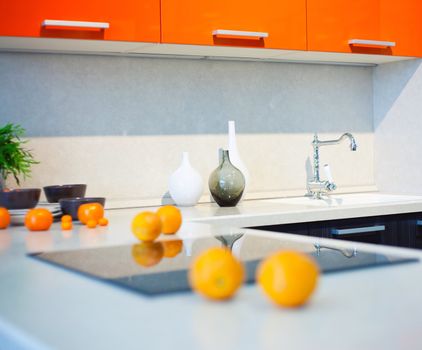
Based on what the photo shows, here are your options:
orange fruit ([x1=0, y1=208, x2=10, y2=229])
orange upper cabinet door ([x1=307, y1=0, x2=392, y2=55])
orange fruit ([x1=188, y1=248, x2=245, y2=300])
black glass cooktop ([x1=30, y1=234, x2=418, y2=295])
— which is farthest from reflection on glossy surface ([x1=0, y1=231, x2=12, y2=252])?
orange upper cabinet door ([x1=307, y1=0, x2=392, y2=55])

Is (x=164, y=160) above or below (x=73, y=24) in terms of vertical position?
below

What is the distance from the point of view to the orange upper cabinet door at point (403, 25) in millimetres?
3385

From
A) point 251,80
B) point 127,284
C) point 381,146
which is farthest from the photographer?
point 381,146

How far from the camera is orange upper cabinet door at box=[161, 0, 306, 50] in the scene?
2844mm

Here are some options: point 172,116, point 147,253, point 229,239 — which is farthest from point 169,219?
point 172,116

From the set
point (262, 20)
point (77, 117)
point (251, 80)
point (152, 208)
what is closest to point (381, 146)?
point (251, 80)

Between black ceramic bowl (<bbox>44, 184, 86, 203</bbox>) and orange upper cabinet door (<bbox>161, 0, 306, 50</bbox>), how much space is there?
665 mm

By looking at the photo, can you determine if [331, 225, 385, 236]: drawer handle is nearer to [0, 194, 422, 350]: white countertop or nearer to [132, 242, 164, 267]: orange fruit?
[132, 242, 164, 267]: orange fruit

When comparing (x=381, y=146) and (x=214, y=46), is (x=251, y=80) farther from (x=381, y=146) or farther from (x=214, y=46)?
(x=381, y=146)

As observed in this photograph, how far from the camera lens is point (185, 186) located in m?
3.04

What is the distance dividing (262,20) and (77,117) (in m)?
0.88

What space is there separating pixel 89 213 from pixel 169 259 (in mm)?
771

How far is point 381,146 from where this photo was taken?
12.4ft

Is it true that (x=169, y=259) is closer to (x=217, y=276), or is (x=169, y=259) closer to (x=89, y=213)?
(x=217, y=276)
